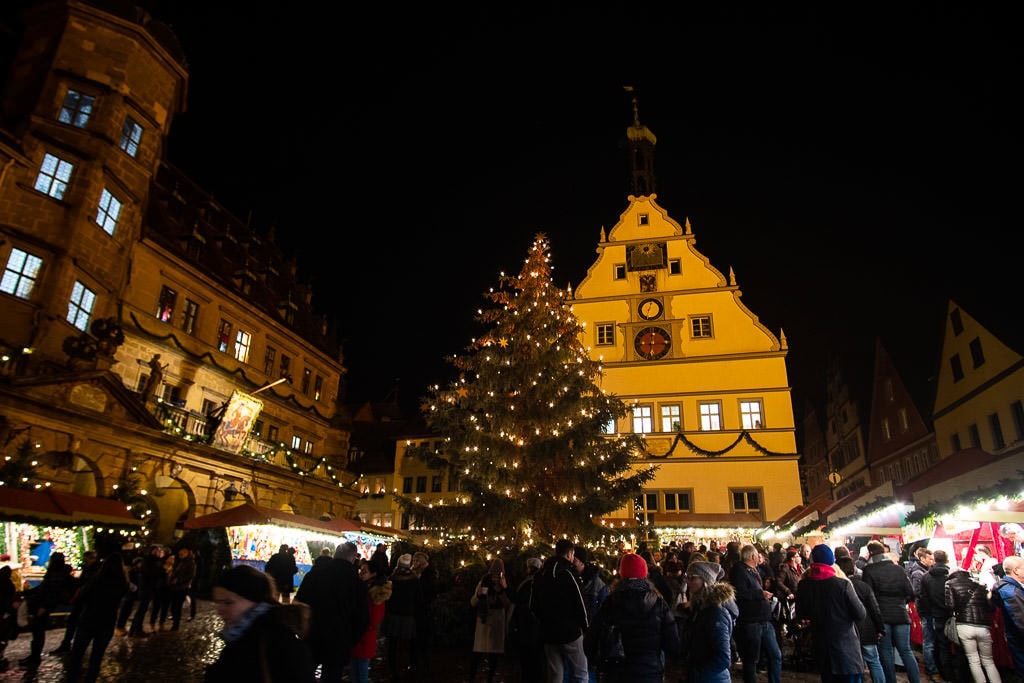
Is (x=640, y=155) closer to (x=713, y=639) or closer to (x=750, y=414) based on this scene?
(x=750, y=414)

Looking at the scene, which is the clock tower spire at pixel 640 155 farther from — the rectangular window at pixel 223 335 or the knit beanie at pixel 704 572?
the knit beanie at pixel 704 572

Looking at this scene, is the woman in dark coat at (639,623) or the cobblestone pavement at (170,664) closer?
the woman in dark coat at (639,623)

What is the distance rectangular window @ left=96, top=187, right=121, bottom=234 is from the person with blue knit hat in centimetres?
2207

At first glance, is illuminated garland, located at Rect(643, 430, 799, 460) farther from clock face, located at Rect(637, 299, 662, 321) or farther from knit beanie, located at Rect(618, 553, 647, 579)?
knit beanie, located at Rect(618, 553, 647, 579)

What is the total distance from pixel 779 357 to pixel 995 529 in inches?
792

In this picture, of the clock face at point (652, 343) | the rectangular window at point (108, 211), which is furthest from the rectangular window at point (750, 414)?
the rectangular window at point (108, 211)

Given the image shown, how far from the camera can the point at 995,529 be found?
Answer: 10.8 m

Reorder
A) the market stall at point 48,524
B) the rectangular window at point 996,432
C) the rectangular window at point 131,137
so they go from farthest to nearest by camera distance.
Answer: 1. the rectangular window at point 996,432
2. the rectangular window at point 131,137
3. the market stall at point 48,524

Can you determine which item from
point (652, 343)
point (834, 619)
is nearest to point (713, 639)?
point (834, 619)

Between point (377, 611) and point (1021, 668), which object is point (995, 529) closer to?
point (1021, 668)

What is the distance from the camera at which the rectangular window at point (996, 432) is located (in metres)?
24.3

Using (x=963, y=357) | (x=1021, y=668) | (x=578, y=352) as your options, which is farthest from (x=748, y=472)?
(x=1021, y=668)

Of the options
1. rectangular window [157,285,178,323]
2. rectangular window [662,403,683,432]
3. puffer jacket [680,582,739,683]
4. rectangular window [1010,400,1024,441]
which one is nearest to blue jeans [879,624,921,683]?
→ puffer jacket [680,582,739,683]

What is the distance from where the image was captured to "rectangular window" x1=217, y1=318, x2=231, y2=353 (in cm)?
2691
